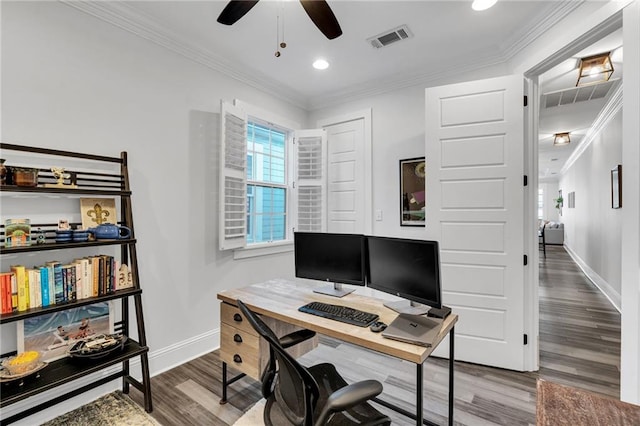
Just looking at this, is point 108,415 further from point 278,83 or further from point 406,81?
point 406,81

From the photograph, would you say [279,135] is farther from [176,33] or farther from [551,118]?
[551,118]

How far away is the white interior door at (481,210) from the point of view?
2.51m

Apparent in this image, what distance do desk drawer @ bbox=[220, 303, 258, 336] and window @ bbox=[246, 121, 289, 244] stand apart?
1.35 metres

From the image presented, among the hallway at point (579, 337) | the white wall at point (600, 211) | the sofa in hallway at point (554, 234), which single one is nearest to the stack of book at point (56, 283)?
the hallway at point (579, 337)

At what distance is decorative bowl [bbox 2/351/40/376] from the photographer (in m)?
1.60

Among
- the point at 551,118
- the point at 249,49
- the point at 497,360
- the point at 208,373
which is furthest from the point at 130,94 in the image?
the point at 551,118

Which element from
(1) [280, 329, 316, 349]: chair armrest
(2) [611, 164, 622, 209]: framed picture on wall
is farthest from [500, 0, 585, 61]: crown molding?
(1) [280, 329, 316, 349]: chair armrest

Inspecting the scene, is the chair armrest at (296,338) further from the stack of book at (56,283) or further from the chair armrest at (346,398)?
the stack of book at (56,283)

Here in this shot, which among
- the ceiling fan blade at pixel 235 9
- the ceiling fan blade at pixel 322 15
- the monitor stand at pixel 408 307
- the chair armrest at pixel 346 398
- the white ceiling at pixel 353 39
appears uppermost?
the white ceiling at pixel 353 39

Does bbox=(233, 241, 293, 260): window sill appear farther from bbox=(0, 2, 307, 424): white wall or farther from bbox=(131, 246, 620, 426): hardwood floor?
bbox=(131, 246, 620, 426): hardwood floor

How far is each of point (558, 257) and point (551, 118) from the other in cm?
554

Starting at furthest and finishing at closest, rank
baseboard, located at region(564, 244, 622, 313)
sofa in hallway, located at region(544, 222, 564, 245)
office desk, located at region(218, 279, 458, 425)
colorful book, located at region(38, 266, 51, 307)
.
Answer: sofa in hallway, located at region(544, 222, 564, 245)
baseboard, located at region(564, 244, 622, 313)
colorful book, located at region(38, 266, 51, 307)
office desk, located at region(218, 279, 458, 425)

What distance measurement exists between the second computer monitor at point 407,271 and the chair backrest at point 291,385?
819 mm

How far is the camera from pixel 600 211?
5.41 m
